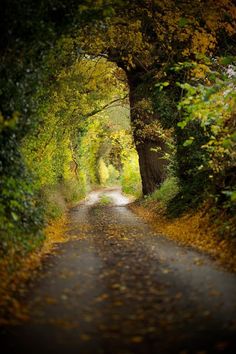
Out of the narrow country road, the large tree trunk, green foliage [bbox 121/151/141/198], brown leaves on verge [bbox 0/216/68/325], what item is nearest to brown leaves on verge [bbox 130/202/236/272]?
the narrow country road

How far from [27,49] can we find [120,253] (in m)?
5.08

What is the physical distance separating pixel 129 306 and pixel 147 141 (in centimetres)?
1637

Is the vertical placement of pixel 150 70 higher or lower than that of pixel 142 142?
higher

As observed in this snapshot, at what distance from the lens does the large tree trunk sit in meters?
20.5

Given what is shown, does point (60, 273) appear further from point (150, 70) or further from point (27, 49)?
point (150, 70)

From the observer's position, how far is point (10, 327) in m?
4.96

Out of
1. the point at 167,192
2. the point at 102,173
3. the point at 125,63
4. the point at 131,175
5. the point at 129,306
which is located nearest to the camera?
the point at 129,306

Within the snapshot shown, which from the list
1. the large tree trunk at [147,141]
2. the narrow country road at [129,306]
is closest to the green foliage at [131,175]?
the large tree trunk at [147,141]

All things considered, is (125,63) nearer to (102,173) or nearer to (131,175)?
(131,175)

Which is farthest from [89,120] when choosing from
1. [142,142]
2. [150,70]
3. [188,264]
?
[188,264]

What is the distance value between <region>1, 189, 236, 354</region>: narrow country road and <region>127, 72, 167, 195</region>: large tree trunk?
1223 centimetres

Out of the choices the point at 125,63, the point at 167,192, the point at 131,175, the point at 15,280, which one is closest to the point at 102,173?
the point at 131,175

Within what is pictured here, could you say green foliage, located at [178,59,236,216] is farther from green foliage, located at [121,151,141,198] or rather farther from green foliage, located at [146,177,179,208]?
green foliage, located at [121,151,141,198]

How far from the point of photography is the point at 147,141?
2155cm
